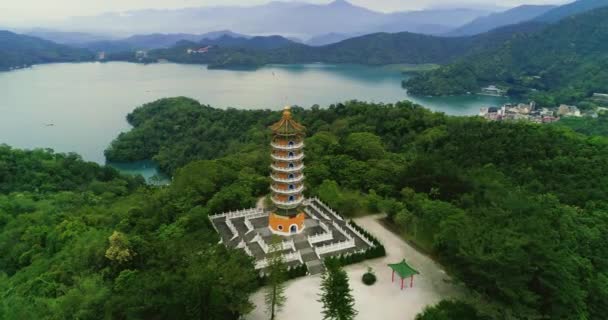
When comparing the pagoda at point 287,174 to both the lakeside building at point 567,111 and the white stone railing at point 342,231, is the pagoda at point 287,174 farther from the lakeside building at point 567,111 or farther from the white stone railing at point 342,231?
the lakeside building at point 567,111

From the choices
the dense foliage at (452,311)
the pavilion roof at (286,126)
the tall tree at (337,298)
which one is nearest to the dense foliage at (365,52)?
the pavilion roof at (286,126)

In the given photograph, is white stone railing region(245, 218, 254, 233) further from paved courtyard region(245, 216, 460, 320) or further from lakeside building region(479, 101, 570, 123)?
lakeside building region(479, 101, 570, 123)

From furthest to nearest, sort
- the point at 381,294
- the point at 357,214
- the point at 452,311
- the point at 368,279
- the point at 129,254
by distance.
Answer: the point at 357,214 < the point at 129,254 < the point at 368,279 < the point at 381,294 < the point at 452,311

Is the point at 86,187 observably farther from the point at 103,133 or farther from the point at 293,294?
the point at 293,294

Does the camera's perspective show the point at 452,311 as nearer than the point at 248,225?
Yes

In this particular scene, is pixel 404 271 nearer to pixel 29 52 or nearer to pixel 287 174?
pixel 287 174

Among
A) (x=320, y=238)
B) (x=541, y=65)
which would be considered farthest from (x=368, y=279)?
(x=541, y=65)
